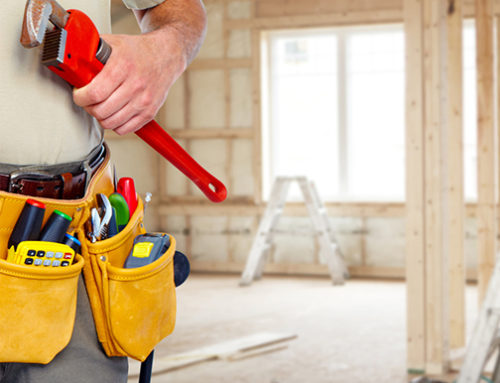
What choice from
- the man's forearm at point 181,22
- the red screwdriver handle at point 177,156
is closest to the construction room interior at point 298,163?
the red screwdriver handle at point 177,156

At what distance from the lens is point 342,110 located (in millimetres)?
7035

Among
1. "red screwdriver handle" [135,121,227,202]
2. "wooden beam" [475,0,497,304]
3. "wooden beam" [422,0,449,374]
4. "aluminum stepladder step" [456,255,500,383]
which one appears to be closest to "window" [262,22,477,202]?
"wooden beam" [475,0,497,304]

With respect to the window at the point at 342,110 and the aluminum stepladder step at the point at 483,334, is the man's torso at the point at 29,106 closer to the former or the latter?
the aluminum stepladder step at the point at 483,334

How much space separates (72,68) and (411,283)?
9.73 feet

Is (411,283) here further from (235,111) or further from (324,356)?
(235,111)

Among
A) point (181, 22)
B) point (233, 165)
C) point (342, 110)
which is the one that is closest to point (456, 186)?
point (342, 110)

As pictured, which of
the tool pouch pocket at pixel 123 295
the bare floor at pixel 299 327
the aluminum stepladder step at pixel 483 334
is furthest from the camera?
the bare floor at pixel 299 327

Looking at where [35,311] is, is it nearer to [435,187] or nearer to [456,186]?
[435,187]

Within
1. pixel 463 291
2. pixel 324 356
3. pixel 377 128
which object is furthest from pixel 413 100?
pixel 377 128

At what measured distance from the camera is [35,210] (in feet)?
2.79

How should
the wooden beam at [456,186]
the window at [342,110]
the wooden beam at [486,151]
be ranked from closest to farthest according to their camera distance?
the wooden beam at [456,186] → the wooden beam at [486,151] → the window at [342,110]

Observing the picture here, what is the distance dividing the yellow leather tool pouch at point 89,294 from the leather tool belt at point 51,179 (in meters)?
0.02

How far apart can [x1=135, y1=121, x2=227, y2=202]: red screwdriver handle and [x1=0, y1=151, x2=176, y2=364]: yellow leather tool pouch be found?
0.24 feet

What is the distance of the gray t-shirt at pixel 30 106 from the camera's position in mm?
889
